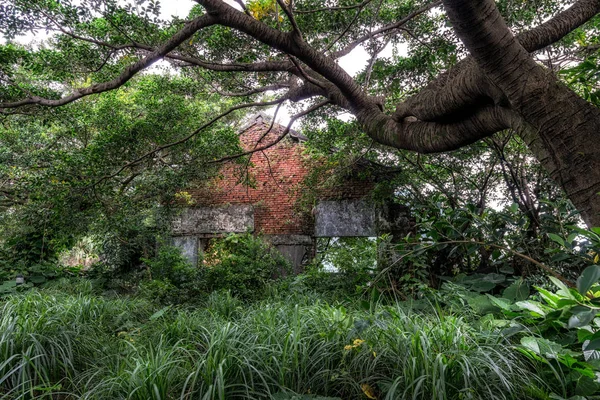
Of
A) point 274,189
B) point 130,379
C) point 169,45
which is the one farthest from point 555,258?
point 274,189

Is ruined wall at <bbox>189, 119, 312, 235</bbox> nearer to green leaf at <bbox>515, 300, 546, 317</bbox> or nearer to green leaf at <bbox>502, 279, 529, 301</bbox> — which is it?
green leaf at <bbox>502, 279, 529, 301</bbox>

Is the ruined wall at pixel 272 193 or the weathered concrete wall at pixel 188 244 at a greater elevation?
the ruined wall at pixel 272 193

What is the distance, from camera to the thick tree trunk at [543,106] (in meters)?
2.15

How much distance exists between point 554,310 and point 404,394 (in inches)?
34.5

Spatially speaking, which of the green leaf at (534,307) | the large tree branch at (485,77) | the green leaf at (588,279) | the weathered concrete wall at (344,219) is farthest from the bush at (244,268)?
the green leaf at (588,279)

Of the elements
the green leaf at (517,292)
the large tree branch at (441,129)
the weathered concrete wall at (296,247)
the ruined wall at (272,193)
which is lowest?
the green leaf at (517,292)

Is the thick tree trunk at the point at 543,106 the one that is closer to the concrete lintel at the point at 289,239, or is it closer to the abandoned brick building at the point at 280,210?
the abandoned brick building at the point at 280,210

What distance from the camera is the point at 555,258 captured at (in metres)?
2.12

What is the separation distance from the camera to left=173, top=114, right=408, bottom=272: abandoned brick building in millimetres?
8039

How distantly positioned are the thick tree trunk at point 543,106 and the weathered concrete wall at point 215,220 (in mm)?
6826

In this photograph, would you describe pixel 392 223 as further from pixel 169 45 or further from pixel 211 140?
pixel 169 45

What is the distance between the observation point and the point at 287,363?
7.04ft

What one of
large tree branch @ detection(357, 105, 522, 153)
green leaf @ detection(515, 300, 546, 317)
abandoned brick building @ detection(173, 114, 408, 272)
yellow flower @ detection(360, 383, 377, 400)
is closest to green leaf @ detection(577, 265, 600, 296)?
green leaf @ detection(515, 300, 546, 317)

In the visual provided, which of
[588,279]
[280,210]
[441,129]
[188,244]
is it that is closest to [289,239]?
[280,210]
